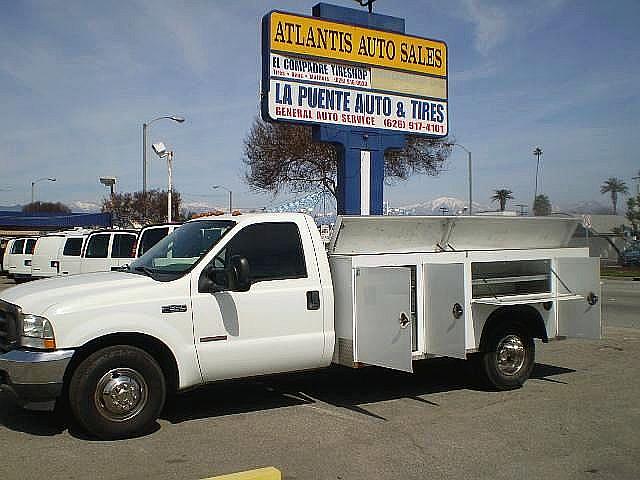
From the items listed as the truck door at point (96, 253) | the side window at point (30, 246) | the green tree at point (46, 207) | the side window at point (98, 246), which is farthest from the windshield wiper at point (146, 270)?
the green tree at point (46, 207)

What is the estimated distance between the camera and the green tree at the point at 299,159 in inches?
1121

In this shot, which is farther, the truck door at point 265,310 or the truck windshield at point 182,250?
the truck windshield at point 182,250

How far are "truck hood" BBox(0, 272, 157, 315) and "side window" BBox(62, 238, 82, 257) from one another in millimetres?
14408

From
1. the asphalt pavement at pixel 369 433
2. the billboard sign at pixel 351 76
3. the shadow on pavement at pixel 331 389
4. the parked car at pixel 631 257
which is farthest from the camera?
the parked car at pixel 631 257

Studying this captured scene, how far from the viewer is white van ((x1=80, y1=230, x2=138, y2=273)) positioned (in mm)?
17922

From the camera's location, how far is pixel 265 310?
22.4ft

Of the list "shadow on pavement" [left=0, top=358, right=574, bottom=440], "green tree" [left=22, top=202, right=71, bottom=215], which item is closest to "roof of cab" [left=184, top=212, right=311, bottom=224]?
"shadow on pavement" [left=0, top=358, right=574, bottom=440]

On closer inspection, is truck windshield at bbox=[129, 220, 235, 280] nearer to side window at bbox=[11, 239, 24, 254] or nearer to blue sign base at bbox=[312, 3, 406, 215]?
blue sign base at bbox=[312, 3, 406, 215]

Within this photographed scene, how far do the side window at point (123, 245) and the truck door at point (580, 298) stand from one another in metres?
11.9

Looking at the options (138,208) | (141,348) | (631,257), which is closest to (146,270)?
(141,348)

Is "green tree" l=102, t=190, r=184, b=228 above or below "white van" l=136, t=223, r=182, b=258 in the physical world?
above

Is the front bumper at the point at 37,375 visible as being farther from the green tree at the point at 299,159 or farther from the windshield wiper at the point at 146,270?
the green tree at the point at 299,159

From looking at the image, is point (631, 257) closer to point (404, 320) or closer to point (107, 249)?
point (107, 249)

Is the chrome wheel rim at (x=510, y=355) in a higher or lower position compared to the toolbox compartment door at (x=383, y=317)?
lower
